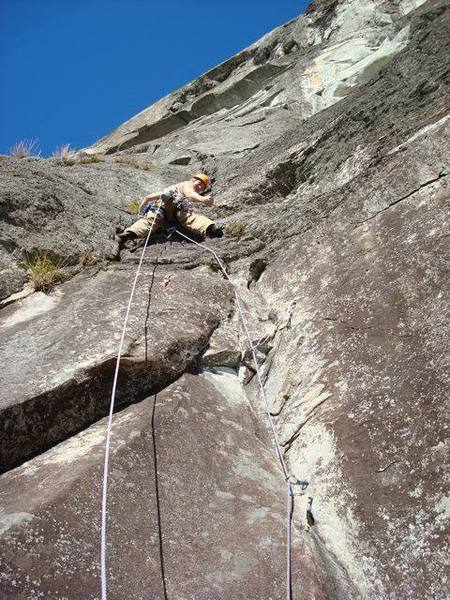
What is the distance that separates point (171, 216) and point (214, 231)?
30.2 inches

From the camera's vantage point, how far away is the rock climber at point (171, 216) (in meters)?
7.16

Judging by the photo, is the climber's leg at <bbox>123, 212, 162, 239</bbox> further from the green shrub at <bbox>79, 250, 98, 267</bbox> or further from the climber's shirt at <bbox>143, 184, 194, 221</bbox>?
the green shrub at <bbox>79, 250, 98, 267</bbox>

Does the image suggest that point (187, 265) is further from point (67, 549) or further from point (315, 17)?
point (315, 17)

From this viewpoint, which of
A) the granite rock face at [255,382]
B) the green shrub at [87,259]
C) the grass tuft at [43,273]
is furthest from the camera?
the green shrub at [87,259]

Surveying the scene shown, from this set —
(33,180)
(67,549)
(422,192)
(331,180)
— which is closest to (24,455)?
(67,549)

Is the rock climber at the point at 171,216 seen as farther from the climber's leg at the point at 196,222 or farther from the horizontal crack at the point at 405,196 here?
the horizontal crack at the point at 405,196

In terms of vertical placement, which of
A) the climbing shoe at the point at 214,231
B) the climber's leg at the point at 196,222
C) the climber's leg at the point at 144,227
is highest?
the climber's leg at the point at 144,227

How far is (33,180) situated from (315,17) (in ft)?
47.4

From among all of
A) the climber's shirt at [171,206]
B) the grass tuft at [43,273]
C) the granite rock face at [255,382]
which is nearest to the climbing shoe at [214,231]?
the granite rock face at [255,382]

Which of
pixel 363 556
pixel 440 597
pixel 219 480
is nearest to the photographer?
pixel 440 597

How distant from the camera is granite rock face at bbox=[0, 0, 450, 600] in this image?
3.04m

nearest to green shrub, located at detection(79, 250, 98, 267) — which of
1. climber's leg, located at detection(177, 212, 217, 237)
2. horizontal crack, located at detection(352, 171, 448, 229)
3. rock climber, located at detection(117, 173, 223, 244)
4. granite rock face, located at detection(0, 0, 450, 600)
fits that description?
granite rock face, located at detection(0, 0, 450, 600)

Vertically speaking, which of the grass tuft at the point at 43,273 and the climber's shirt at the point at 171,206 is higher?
the climber's shirt at the point at 171,206

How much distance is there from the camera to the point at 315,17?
18219 millimetres
